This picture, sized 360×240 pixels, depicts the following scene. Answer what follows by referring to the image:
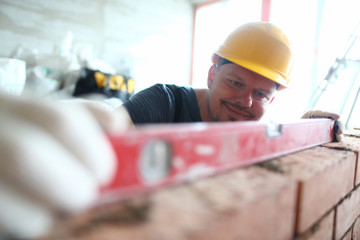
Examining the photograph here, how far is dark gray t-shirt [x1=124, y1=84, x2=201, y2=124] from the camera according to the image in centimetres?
125

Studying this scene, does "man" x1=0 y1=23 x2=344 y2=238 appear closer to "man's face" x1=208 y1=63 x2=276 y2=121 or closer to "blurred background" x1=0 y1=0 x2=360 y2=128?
"man's face" x1=208 y1=63 x2=276 y2=121

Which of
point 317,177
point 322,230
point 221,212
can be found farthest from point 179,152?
point 322,230

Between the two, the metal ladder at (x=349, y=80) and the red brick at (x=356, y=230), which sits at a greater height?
the metal ladder at (x=349, y=80)

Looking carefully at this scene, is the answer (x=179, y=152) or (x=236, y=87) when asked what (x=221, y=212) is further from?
(x=236, y=87)

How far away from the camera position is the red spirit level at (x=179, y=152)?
378 mm

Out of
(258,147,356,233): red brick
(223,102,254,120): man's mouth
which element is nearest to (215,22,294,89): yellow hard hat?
(223,102,254,120): man's mouth

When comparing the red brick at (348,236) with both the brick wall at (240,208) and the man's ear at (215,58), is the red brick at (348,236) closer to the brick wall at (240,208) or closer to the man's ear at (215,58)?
the brick wall at (240,208)

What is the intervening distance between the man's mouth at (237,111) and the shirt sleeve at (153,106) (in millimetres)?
324

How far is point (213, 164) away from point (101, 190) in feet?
0.79

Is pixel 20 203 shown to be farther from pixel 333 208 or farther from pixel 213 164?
pixel 333 208

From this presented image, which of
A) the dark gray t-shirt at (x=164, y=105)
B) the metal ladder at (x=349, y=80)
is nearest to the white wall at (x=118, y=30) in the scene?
the dark gray t-shirt at (x=164, y=105)

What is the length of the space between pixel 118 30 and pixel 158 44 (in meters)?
1.03

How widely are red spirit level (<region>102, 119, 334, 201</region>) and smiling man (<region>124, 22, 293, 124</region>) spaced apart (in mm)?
653

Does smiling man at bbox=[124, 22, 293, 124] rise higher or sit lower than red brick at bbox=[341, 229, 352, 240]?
higher
